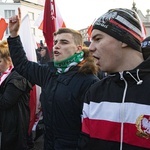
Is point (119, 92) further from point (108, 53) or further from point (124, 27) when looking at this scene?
point (124, 27)

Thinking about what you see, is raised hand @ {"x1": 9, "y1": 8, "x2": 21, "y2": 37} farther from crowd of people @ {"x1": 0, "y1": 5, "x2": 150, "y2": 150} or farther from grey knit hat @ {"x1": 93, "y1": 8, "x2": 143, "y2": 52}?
grey knit hat @ {"x1": 93, "y1": 8, "x2": 143, "y2": 52}

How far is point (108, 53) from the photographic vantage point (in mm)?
1473

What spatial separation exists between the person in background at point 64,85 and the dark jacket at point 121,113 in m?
0.60

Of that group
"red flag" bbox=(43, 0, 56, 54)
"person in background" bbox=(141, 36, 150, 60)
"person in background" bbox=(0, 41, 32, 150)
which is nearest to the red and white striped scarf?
"person in background" bbox=(0, 41, 32, 150)

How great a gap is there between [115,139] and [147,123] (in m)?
0.19

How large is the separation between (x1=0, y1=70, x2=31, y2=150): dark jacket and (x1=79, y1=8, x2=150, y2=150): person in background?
1.44m

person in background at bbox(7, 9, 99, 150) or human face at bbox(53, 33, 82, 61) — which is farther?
human face at bbox(53, 33, 82, 61)

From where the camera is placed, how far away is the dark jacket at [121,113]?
1300 millimetres

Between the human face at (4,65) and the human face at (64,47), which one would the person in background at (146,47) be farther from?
the human face at (4,65)

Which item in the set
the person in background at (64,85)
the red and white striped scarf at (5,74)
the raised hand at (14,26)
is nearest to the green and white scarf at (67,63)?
the person in background at (64,85)

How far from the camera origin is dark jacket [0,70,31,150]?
282 cm

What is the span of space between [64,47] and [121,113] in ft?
3.70

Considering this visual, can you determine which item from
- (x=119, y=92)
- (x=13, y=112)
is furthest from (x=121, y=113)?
(x=13, y=112)

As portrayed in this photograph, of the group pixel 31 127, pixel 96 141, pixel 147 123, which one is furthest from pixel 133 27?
pixel 31 127
